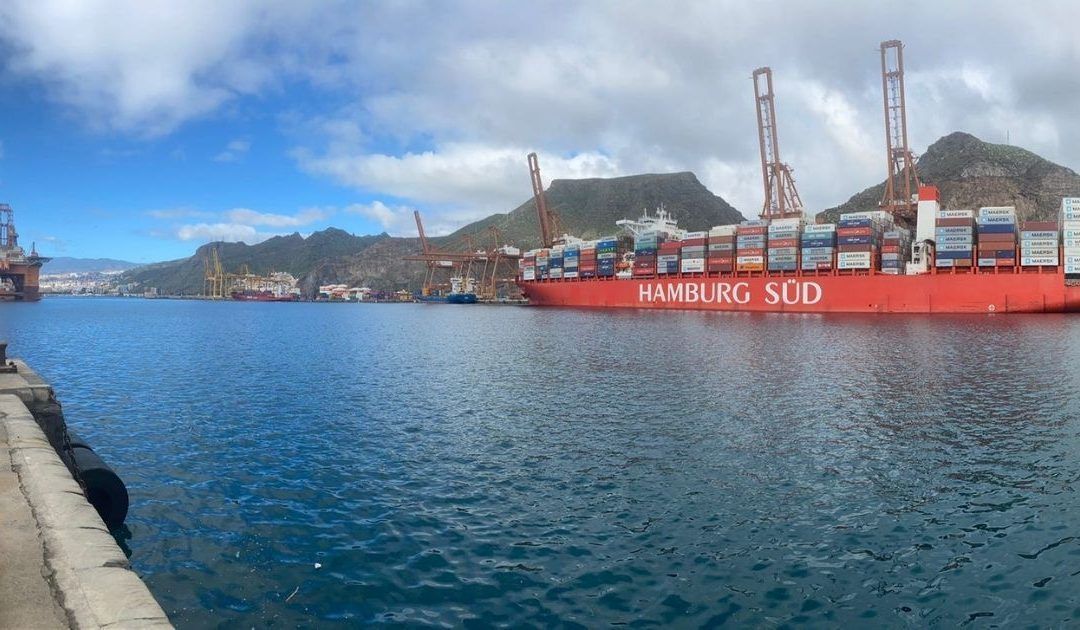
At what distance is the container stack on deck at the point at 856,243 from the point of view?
63750 mm

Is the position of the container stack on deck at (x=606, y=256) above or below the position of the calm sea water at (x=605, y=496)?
above

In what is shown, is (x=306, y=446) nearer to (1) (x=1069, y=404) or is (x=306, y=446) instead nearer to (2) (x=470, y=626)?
(2) (x=470, y=626)

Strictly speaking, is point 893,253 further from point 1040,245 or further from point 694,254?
Answer: point 694,254

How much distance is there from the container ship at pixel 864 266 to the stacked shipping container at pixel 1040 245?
0.29 ft

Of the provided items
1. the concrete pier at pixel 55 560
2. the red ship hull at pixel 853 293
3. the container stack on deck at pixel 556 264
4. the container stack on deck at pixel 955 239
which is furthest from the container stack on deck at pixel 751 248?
the concrete pier at pixel 55 560

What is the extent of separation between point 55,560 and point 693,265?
7692cm

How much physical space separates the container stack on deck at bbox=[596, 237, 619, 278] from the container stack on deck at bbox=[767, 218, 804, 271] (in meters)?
24.0

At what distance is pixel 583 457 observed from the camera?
13.2 meters

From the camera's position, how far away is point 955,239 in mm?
58688

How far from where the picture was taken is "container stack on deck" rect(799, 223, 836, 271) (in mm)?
66438

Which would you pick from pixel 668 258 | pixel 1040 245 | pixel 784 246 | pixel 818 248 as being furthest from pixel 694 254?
pixel 1040 245

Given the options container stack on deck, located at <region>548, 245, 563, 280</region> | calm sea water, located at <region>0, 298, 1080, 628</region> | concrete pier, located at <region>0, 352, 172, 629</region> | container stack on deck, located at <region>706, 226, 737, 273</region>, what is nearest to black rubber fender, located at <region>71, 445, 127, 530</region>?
calm sea water, located at <region>0, 298, 1080, 628</region>

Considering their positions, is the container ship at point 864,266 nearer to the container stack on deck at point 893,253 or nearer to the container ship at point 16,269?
the container stack on deck at point 893,253

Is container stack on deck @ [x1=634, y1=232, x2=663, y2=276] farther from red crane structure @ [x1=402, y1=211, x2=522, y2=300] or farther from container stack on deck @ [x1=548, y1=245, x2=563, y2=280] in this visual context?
red crane structure @ [x1=402, y1=211, x2=522, y2=300]
